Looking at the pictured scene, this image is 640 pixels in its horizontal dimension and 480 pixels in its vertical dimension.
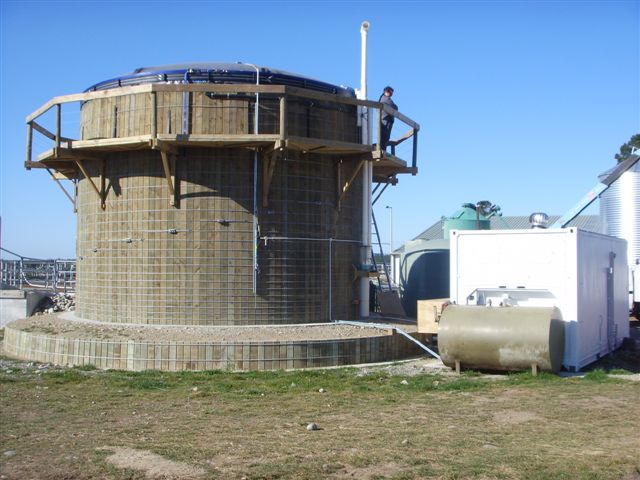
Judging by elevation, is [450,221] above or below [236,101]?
below

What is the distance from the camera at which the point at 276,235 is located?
652 inches

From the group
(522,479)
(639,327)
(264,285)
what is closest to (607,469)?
(522,479)

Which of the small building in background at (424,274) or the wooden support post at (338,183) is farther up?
the wooden support post at (338,183)

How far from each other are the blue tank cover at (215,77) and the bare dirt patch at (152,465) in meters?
10.7

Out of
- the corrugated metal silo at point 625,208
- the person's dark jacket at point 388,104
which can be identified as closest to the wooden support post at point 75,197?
the person's dark jacket at point 388,104

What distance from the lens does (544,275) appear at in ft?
45.8

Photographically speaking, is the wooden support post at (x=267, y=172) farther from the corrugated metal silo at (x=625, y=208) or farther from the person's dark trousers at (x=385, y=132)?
the corrugated metal silo at (x=625, y=208)

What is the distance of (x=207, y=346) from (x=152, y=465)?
23.2ft

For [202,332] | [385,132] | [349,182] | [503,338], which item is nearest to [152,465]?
[503,338]

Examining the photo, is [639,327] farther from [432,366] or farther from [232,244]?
[232,244]

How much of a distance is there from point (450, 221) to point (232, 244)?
12.8 metres

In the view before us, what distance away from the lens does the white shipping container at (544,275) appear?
13.7 metres

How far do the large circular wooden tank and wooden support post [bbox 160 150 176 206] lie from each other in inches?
4.8

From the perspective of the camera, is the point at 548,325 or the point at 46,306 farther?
the point at 46,306
